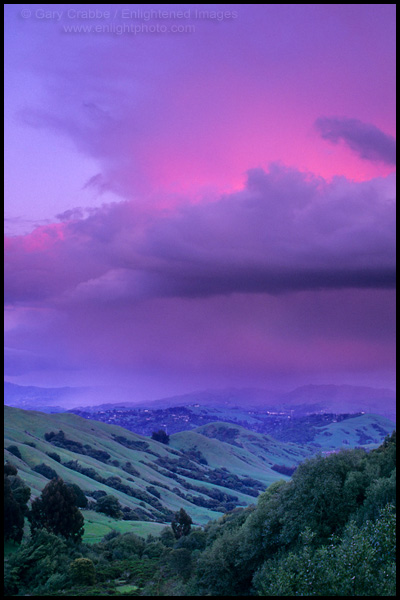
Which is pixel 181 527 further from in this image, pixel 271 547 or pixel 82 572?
pixel 271 547

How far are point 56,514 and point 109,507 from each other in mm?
50623

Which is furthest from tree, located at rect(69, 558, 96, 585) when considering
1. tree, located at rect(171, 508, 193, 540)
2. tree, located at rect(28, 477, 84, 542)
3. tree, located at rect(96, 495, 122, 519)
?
tree, located at rect(96, 495, 122, 519)

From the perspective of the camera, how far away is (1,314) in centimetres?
2803

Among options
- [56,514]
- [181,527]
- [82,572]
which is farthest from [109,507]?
[82,572]

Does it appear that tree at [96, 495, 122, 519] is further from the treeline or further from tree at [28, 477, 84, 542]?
the treeline

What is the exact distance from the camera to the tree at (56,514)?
68.9m

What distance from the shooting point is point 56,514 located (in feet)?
227

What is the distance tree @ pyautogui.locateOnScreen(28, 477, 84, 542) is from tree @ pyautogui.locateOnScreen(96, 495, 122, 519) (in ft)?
145

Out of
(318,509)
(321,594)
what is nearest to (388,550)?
(321,594)

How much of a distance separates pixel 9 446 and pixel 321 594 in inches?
4904

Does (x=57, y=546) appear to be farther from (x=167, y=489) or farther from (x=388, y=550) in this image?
(x=167, y=489)

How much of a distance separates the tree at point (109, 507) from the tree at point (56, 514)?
44211mm

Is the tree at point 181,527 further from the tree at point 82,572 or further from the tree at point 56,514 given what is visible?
the tree at point 82,572

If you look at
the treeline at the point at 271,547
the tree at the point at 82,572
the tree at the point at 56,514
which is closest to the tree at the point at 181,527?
the treeline at the point at 271,547
